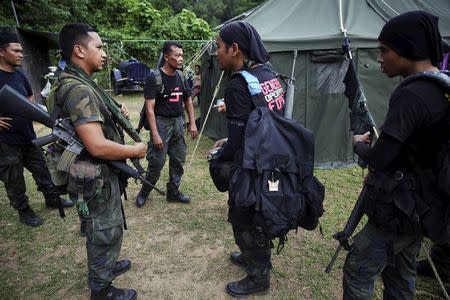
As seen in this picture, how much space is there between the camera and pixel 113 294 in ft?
8.52

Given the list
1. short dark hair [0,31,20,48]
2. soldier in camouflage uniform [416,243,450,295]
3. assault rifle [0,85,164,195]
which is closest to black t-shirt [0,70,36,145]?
short dark hair [0,31,20,48]

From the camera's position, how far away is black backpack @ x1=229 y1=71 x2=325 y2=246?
6.70 ft

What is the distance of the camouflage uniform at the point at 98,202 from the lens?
1.99 meters

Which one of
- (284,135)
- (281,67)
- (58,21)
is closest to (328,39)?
(281,67)

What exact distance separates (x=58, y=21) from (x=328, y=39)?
1410 cm

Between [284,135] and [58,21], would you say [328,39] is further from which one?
[58,21]

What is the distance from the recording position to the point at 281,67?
5.51 m

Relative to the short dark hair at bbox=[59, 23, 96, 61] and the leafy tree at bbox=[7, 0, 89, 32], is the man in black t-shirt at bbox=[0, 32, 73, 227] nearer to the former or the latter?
the short dark hair at bbox=[59, 23, 96, 61]

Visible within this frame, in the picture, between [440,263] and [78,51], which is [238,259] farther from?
[78,51]

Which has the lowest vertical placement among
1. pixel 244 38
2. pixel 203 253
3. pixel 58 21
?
pixel 203 253

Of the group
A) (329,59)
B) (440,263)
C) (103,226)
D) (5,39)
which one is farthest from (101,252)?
(329,59)

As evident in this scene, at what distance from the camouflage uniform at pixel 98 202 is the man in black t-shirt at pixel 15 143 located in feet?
4.63

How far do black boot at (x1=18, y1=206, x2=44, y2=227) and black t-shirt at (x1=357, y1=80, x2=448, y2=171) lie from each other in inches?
153

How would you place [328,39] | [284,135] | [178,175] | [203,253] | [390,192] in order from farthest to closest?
1. [328,39]
2. [178,175]
3. [203,253]
4. [284,135]
5. [390,192]
